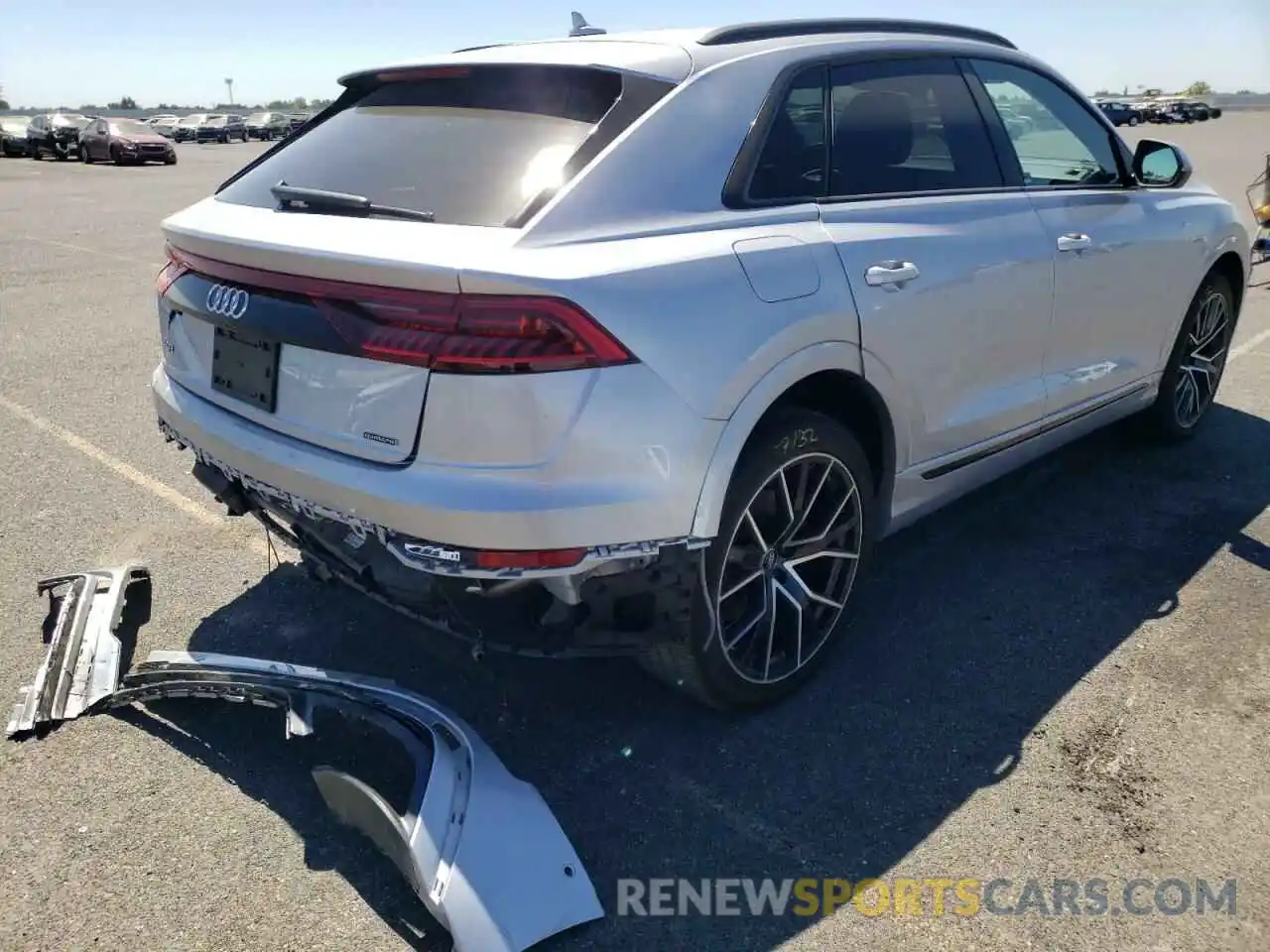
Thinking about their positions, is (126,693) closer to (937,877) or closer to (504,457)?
(504,457)

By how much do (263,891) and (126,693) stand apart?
910 mm

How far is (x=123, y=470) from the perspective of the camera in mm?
4859

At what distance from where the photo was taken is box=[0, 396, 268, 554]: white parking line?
14.3 ft

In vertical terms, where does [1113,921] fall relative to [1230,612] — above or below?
below

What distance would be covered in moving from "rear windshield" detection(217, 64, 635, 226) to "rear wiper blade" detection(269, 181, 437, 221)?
0.11 ft

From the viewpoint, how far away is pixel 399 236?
7.88ft

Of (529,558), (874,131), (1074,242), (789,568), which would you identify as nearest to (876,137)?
(874,131)

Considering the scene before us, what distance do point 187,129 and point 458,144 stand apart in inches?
2328

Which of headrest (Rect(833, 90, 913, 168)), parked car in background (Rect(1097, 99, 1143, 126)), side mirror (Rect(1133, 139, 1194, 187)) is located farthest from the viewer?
parked car in background (Rect(1097, 99, 1143, 126))

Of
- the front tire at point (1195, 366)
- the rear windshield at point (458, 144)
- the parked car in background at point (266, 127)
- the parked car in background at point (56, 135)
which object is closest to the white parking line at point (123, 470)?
the rear windshield at point (458, 144)

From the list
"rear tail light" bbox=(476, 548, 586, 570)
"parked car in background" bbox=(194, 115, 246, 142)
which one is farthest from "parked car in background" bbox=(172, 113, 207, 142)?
"rear tail light" bbox=(476, 548, 586, 570)

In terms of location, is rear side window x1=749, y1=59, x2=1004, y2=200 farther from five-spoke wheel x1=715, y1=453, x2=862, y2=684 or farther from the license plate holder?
the license plate holder

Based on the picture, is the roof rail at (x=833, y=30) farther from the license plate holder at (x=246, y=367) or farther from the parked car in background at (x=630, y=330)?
the license plate holder at (x=246, y=367)

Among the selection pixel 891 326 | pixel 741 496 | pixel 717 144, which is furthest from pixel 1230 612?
pixel 717 144
